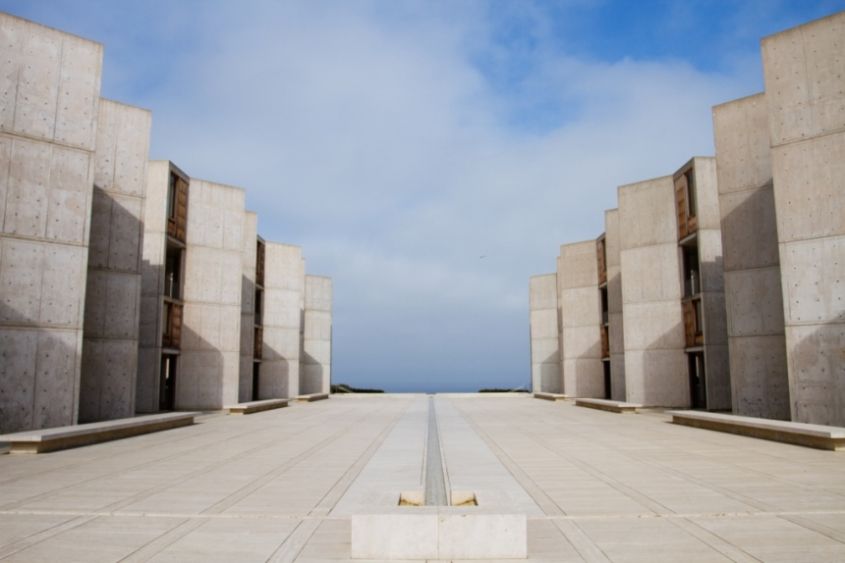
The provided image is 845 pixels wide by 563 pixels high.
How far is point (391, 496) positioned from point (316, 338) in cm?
4541

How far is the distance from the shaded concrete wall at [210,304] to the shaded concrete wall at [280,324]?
410 inches

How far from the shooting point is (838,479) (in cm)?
965

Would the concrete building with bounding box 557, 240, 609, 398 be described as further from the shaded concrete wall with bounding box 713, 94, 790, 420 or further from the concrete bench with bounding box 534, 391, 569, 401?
the shaded concrete wall with bounding box 713, 94, 790, 420

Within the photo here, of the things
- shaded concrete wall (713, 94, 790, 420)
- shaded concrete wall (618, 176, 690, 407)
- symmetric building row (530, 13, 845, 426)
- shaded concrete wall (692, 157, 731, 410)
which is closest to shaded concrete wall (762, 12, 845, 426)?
symmetric building row (530, 13, 845, 426)

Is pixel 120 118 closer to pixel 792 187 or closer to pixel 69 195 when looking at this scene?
pixel 69 195

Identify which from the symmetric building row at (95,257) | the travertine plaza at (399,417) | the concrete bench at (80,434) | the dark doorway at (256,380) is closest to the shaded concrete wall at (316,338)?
the dark doorway at (256,380)

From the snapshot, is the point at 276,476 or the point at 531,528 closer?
the point at 531,528

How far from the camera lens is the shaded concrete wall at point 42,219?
1650 cm

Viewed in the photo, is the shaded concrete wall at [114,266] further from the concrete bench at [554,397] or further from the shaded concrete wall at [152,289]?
the concrete bench at [554,397]

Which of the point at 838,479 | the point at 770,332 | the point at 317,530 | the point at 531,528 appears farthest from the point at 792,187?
the point at 317,530

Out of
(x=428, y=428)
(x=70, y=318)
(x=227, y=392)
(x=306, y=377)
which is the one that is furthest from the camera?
(x=306, y=377)

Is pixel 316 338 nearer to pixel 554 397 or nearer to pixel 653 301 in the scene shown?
pixel 554 397

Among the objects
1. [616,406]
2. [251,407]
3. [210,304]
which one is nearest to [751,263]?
[616,406]

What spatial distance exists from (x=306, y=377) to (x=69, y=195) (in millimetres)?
34010
